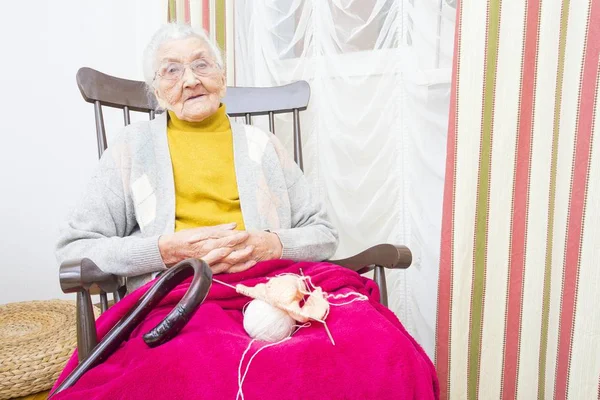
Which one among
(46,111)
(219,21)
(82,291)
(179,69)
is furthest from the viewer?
(46,111)

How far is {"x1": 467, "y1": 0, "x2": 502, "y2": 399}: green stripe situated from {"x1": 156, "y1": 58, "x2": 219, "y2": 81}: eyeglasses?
2.21ft

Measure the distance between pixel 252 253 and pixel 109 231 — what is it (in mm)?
337

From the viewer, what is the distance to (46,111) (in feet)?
6.82

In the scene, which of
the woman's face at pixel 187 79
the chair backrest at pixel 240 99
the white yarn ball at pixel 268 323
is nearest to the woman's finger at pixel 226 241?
the white yarn ball at pixel 268 323

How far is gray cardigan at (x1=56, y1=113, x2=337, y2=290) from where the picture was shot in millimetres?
1079

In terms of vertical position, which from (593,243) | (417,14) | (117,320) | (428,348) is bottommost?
(428,348)

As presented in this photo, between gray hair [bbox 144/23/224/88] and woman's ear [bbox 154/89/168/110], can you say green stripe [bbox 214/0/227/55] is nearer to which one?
gray hair [bbox 144/23/224/88]

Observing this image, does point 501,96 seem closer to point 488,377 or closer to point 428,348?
point 488,377

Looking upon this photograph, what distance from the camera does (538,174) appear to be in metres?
1.20

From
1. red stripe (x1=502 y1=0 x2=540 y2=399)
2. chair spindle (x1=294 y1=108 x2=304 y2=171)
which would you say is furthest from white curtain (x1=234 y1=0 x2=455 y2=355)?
red stripe (x1=502 y1=0 x2=540 y2=399)

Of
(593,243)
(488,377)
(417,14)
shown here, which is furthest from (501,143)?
(488,377)

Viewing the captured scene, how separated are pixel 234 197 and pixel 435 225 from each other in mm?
620

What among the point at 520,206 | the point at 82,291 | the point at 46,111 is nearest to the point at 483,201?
the point at 520,206

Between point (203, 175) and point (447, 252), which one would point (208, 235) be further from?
point (447, 252)
